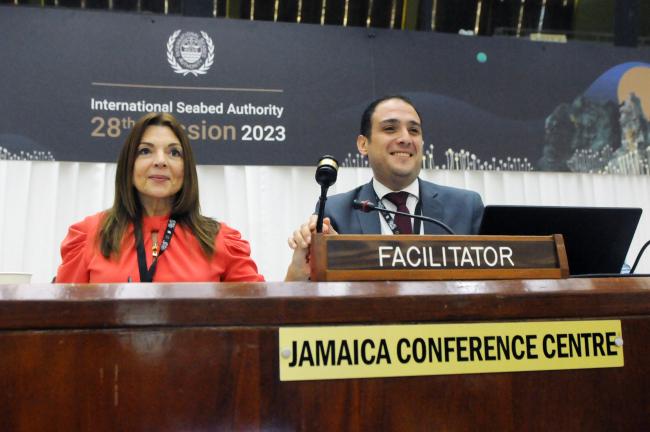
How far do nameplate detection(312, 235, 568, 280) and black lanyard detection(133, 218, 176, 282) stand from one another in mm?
777

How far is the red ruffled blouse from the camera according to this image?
1.52m

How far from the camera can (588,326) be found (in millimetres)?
780

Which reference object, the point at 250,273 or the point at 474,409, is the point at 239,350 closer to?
the point at 474,409

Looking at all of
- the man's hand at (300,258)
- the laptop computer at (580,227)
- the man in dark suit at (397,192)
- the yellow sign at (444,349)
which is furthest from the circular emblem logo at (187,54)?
the yellow sign at (444,349)

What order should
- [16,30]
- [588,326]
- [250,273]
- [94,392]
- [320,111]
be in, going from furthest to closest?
[320,111]
[16,30]
[250,273]
[588,326]
[94,392]

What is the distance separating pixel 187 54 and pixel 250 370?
2.30m

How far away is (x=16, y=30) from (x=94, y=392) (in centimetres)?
246

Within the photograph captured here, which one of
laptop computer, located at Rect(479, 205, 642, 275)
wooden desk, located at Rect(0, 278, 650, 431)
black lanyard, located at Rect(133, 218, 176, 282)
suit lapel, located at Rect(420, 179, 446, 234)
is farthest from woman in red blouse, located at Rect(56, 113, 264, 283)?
wooden desk, located at Rect(0, 278, 650, 431)

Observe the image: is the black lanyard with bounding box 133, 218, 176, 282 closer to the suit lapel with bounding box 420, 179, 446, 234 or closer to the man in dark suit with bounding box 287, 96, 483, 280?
the man in dark suit with bounding box 287, 96, 483, 280

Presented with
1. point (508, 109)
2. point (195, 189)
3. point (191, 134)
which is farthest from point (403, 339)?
point (508, 109)

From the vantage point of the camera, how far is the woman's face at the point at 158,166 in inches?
65.0

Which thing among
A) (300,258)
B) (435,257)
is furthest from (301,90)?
(435,257)

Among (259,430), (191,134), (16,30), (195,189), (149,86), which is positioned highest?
(16,30)

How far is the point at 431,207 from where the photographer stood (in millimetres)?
1867
